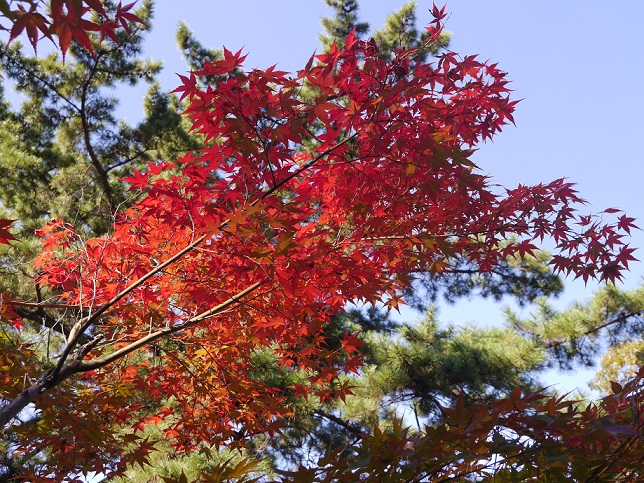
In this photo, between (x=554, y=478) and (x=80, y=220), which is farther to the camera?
(x=80, y=220)

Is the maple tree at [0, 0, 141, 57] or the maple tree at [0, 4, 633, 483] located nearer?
the maple tree at [0, 0, 141, 57]

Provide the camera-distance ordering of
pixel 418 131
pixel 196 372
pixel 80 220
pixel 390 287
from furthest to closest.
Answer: pixel 80 220 < pixel 196 372 < pixel 390 287 < pixel 418 131

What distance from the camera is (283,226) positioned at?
2230 millimetres

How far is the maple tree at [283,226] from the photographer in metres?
2.39

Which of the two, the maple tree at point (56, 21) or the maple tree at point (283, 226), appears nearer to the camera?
the maple tree at point (56, 21)

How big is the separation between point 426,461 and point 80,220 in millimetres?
6878

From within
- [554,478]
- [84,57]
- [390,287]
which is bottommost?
[554,478]

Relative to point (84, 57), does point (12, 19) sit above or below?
below

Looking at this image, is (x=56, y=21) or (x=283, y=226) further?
(x=283, y=226)

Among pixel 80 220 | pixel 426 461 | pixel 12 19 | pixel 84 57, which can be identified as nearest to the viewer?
pixel 12 19

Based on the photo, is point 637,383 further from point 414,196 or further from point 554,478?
point 414,196

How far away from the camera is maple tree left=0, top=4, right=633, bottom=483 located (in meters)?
2.39

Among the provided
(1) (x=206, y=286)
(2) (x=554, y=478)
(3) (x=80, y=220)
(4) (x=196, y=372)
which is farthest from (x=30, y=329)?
(2) (x=554, y=478)

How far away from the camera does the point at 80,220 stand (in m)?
7.41
